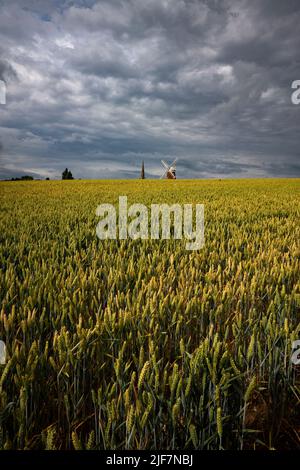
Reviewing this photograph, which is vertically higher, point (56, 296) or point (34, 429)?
point (56, 296)

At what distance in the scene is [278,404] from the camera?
1.70 meters

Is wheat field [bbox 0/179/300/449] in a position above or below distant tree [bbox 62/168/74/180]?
below

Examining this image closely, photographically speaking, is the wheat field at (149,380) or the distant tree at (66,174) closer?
the wheat field at (149,380)

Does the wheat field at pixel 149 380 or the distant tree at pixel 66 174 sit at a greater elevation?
the distant tree at pixel 66 174

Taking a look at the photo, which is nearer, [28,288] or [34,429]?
[34,429]

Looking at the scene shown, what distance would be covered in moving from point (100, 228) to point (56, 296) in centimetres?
400

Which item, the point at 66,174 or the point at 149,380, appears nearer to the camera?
the point at 149,380

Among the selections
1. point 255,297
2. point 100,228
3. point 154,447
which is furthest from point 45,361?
point 100,228

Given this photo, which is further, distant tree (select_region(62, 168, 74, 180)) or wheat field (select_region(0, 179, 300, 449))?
distant tree (select_region(62, 168, 74, 180))

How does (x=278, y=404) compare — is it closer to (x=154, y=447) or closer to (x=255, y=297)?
(x=154, y=447)

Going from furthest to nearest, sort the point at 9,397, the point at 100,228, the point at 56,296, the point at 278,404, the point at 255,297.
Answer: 1. the point at 100,228
2. the point at 255,297
3. the point at 56,296
4. the point at 278,404
5. the point at 9,397
